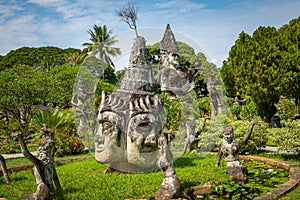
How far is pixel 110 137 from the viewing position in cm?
671

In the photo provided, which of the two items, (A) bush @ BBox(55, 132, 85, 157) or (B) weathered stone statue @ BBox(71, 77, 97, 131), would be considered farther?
(A) bush @ BBox(55, 132, 85, 157)

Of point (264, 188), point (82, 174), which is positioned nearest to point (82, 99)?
point (82, 174)

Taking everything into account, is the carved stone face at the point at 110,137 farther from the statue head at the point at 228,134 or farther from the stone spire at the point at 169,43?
the stone spire at the point at 169,43

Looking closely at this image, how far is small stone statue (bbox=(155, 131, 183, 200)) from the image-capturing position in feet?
15.4

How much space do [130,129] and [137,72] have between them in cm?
144

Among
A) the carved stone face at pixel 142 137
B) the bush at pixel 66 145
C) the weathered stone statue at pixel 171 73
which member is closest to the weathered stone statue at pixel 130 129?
the carved stone face at pixel 142 137

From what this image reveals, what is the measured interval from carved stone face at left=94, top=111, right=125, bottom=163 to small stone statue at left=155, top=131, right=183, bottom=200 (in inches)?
82.4

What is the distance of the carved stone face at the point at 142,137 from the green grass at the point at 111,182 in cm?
43

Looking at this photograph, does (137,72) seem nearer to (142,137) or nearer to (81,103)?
(142,137)

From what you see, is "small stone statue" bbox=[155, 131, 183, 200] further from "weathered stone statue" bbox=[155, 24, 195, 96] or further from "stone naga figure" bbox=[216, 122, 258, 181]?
"weathered stone statue" bbox=[155, 24, 195, 96]

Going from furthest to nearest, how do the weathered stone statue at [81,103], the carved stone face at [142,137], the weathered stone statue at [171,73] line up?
1. the weathered stone statue at [171,73]
2. the weathered stone statue at [81,103]
3. the carved stone face at [142,137]

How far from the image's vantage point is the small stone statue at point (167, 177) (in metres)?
4.68

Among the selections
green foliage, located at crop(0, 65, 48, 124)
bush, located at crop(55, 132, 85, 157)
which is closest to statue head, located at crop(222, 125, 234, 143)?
bush, located at crop(55, 132, 85, 157)

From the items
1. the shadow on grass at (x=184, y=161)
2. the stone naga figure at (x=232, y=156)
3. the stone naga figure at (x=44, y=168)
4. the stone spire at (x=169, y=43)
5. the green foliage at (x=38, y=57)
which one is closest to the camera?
the stone naga figure at (x=44, y=168)
